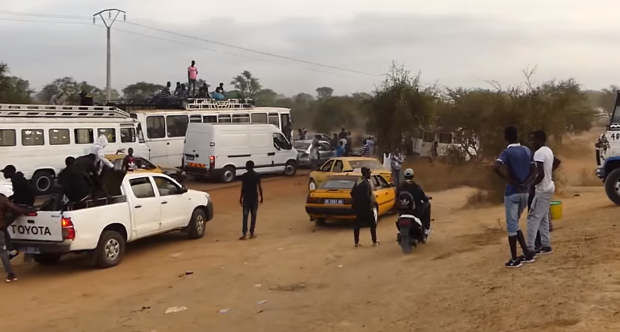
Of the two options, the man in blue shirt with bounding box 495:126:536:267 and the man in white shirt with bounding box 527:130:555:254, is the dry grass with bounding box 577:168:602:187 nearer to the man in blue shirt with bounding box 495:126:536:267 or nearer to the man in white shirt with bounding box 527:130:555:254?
the man in white shirt with bounding box 527:130:555:254

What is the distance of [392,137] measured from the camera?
29.5 metres

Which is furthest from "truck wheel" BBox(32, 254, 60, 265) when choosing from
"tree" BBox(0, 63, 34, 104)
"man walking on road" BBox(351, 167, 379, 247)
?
"tree" BBox(0, 63, 34, 104)

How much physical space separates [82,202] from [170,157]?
15769 mm

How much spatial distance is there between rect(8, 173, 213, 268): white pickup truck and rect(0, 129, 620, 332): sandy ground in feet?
1.33

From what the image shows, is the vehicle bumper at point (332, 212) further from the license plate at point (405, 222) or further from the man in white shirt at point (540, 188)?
the man in white shirt at point (540, 188)

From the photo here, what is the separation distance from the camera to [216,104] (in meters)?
29.4

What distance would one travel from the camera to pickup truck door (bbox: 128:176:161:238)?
13.0 meters

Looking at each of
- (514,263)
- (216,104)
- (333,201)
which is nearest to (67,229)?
(333,201)

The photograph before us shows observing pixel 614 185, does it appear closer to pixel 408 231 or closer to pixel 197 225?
pixel 408 231

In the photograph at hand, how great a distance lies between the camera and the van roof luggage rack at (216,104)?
28.5 meters

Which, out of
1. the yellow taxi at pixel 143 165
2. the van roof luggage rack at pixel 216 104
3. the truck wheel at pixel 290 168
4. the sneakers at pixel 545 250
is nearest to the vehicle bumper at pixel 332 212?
the sneakers at pixel 545 250

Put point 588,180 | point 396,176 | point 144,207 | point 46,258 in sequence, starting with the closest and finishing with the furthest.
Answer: point 46,258 → point 144,207 → point 396,176 → point 588,180

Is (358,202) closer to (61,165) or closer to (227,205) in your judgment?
(227,205)

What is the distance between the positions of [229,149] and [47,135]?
6764 millimetres
